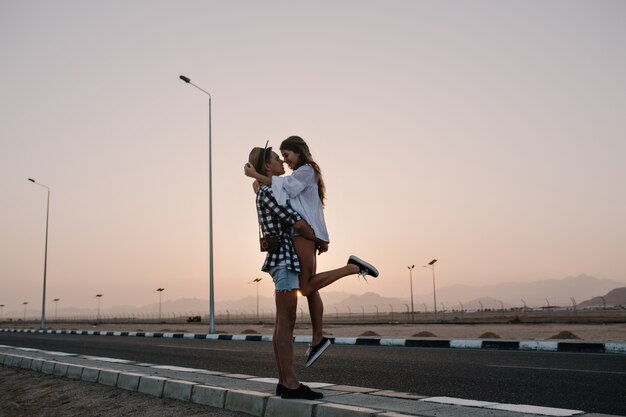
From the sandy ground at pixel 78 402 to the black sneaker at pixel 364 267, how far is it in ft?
5.19

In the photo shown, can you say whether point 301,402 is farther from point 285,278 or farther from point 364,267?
point 364,267

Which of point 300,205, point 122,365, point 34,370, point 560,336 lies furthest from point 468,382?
point 560,336

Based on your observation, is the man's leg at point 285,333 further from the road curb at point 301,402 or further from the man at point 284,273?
the road curb at point 301,402

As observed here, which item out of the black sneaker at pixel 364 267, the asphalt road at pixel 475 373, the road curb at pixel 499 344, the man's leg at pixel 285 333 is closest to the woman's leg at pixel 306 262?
the man's leg at pixel 285 333

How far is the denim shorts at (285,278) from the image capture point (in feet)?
15.7

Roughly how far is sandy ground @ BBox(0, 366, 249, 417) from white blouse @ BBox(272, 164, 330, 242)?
1736mm

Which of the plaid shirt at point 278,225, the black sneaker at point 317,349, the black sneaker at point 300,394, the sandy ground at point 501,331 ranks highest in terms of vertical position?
the plaid shirt at point 278,225

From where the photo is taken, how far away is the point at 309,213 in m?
4.92

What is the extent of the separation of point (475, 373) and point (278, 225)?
3906 millimetres

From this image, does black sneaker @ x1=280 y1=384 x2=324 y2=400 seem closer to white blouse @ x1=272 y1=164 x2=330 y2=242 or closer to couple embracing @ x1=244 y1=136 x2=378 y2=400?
couple embracing @ x1=244 y1=136 x2=378 y2=400

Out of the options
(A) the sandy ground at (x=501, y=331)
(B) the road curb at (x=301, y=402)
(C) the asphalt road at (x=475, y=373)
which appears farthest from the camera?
(A) the sandy ground at (x=501, y=331)

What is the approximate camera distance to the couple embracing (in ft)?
15.8

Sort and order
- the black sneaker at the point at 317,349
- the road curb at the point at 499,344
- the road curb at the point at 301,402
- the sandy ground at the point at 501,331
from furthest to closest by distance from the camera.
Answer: the sandy ground at the point at 501,331 < the road curb at the point at 499,344 < the black sneaker at the point at 317,349 < the road curb at the point at 301,402

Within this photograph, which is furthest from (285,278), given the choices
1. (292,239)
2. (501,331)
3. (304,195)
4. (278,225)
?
(501,331)
